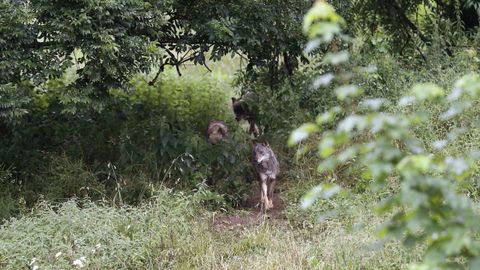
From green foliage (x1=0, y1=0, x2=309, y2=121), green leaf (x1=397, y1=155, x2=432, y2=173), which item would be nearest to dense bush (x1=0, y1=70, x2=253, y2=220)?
green foliage (x1=0, y1=0, x2=309, y2=121)

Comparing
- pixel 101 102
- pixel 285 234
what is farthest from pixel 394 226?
pixel 101 102

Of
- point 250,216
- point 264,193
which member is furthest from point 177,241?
point 264,193

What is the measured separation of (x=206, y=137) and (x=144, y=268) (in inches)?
107

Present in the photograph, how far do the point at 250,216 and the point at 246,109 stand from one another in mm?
2039

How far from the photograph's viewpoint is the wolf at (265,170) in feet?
24.2

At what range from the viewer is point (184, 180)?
24.7 ft

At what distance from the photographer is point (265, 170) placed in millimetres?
7398

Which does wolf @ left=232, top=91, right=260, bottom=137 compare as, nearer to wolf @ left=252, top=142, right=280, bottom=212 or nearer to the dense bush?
the dense bush

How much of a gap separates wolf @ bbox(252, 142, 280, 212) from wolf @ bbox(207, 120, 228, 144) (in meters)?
0.61

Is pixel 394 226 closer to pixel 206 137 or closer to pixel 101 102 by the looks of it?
pixel 101 102

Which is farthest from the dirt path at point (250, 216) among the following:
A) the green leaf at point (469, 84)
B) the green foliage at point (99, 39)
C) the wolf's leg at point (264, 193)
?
the green leaf at point (469, 84)

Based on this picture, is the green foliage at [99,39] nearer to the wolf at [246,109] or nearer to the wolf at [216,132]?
the wolf at [216,132]

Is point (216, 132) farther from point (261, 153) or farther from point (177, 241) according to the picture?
point (177, 241)

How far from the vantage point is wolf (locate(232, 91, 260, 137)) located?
8.70 m
